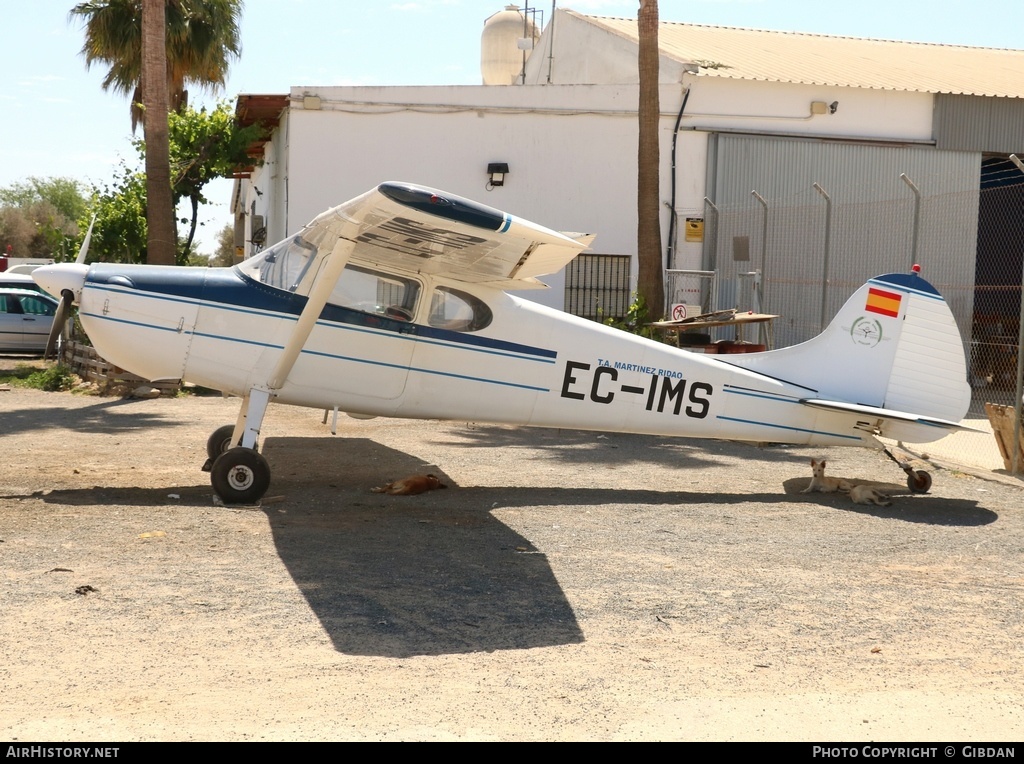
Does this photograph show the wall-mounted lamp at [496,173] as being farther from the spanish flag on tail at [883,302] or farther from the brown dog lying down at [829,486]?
the brown dog lying down at [829,486]

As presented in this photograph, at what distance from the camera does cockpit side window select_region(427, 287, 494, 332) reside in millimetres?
8672

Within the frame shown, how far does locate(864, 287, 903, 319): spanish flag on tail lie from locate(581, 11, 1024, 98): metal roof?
11445 mm

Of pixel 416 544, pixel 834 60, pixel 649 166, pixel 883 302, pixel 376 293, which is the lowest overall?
pixel 416 544

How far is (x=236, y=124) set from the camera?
877 inches

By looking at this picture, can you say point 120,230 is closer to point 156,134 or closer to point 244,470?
point 156,134

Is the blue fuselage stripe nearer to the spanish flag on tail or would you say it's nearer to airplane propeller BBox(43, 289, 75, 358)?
airplane propeller BBox(43, 289, 75, 358)

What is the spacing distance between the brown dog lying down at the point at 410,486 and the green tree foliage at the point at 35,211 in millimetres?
51255

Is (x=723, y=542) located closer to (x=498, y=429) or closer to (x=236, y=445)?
(x=236, y=445)

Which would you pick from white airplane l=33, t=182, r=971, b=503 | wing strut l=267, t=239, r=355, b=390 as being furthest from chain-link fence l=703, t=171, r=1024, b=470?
wing strut l=267, t=239, r=355, b=390

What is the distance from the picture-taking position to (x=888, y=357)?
927 cm

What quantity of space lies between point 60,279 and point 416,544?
3.68 m

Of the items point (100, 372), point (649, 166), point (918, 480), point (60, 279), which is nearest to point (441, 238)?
point (60, 279)

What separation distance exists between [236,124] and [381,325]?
1543 cm
